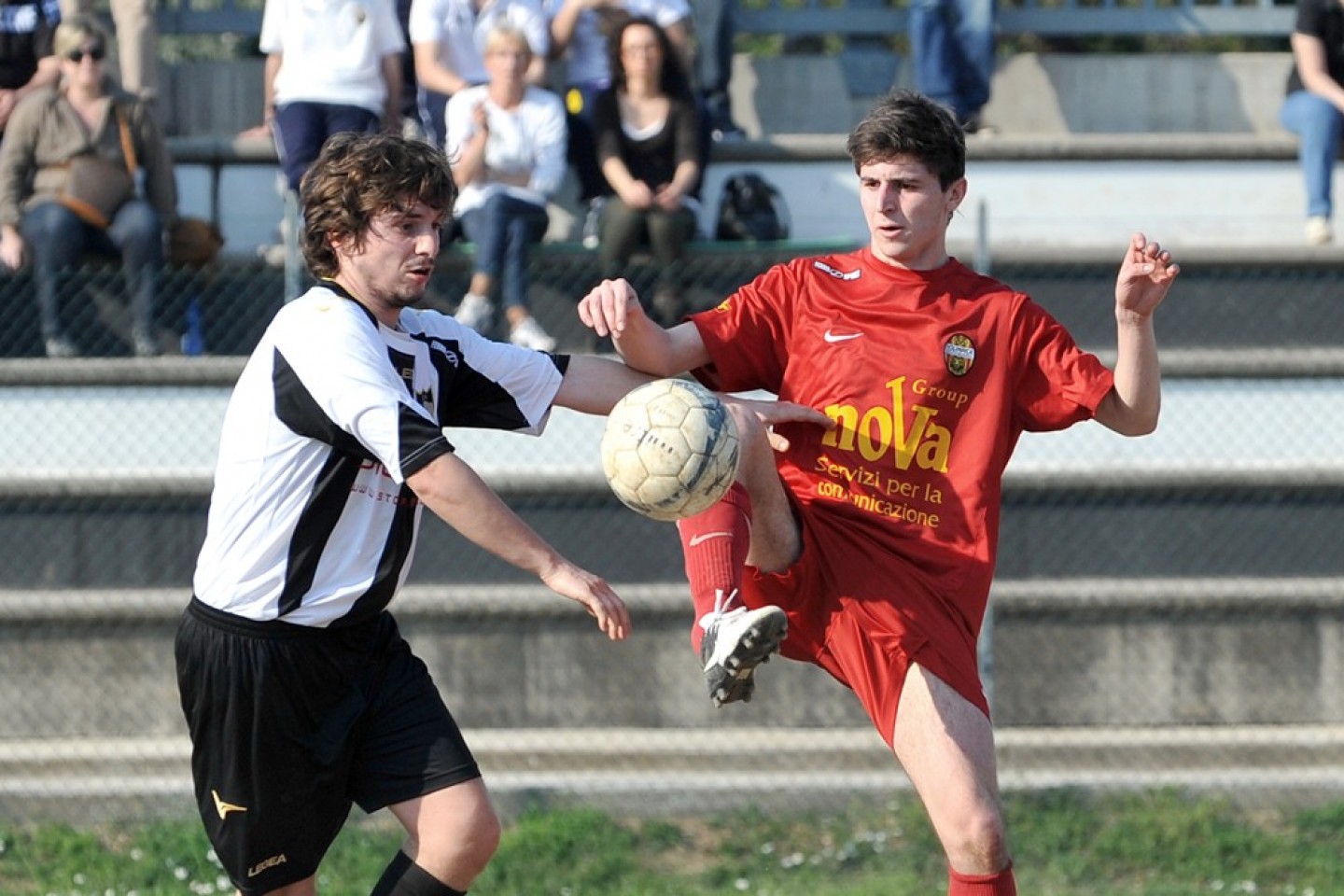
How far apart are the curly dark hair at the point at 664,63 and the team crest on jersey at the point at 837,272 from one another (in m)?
3.41

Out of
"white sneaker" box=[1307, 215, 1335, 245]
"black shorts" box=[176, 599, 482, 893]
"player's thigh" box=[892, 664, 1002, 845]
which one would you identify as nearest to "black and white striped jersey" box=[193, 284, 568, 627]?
"black shorts" box=[176, 599, 482, 893]

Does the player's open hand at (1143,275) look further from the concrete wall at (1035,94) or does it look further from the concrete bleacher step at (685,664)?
the concrete wall at (1035,94)

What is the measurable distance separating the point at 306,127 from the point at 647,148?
1412 millimetres

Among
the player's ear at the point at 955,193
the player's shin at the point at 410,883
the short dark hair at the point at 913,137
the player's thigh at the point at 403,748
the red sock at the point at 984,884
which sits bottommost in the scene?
the player's shin at the point at 410,883

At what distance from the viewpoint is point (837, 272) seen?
180 inches

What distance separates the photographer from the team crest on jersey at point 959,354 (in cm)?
440

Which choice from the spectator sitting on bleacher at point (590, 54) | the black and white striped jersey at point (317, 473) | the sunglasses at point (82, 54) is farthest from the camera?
the spectator sitting on bleacher at point (590, 54)

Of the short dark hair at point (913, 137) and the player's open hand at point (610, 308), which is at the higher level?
the short dark hair at point (913, 137)

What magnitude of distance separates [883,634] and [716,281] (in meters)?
3.50

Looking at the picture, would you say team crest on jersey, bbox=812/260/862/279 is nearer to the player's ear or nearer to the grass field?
the player's ear

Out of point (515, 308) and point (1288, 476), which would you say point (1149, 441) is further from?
point (515, 308)

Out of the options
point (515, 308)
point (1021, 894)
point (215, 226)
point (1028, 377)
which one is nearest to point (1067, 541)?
point (1021, 894)

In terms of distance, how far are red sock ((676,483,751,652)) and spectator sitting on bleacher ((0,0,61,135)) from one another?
499cm

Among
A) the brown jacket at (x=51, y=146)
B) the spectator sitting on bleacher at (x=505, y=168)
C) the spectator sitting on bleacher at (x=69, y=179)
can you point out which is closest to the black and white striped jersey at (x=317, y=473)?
the spectator sitting on bleacher at (x=505, y=168)
